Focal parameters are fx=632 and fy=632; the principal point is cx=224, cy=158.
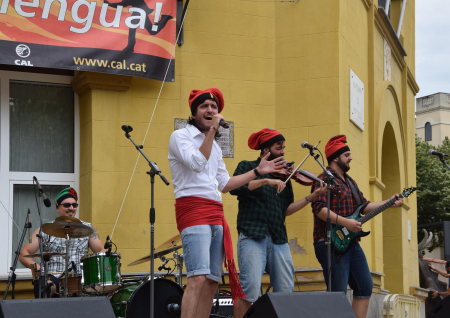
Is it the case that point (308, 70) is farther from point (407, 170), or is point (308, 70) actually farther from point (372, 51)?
point (407, 170)

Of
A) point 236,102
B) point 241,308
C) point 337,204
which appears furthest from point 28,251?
point 337,204

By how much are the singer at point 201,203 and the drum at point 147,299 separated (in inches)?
57.2

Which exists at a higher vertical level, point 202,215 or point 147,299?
point 202,215

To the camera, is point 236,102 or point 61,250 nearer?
point 61,250

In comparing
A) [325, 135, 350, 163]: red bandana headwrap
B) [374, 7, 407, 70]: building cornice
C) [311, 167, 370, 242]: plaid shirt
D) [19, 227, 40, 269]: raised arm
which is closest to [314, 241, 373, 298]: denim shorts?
[311, 167, 370, 242]: plaid shirt

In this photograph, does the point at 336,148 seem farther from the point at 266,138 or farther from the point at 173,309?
the point at 173,309

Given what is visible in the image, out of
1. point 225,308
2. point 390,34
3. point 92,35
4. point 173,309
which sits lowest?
point 225,308

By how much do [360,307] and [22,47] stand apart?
14.4 feet

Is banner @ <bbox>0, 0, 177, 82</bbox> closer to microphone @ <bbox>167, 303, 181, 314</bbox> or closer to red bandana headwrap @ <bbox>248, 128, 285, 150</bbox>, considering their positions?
red bandana headwrap @ <bbox>248, 128, 285, 150</bbox>

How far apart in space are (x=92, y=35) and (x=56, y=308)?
4.23m

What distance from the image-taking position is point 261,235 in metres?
4.93

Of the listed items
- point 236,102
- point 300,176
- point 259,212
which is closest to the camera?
point 259,212

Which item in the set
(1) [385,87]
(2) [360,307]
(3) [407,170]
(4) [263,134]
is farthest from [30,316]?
(3) [407,170]

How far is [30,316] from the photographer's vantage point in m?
3.38
